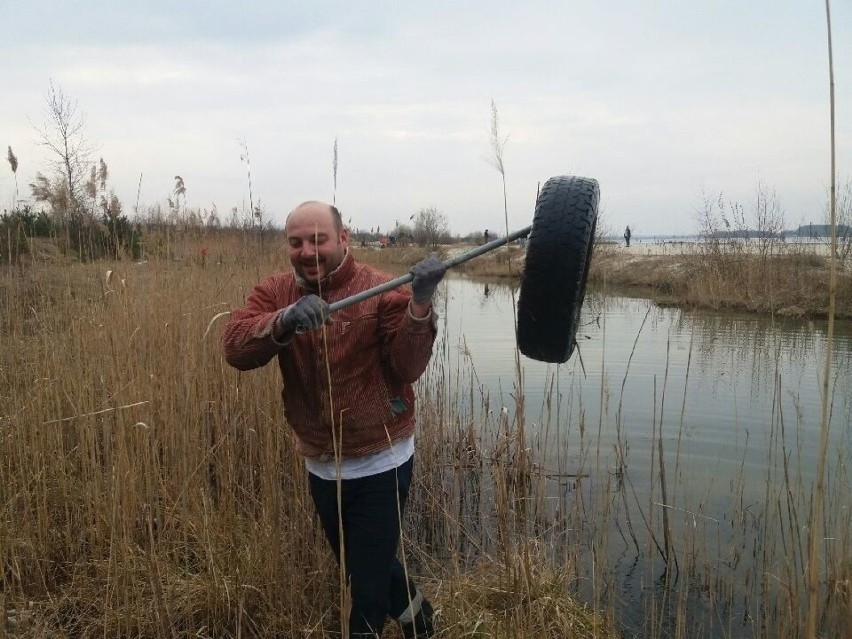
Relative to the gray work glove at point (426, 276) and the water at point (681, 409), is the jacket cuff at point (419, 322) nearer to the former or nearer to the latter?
Answer: the gray work glove at point (426, 276)

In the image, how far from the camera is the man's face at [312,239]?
2006 mm

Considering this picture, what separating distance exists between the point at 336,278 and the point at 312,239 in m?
0.16

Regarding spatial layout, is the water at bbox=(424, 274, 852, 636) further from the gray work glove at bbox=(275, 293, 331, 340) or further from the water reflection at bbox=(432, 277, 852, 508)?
the gray work glove at bbox=(275, 293, 331, 340)

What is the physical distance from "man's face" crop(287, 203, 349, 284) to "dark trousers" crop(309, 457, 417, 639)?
2.32 ft

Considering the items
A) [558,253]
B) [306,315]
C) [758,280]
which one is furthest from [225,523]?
[758,280]

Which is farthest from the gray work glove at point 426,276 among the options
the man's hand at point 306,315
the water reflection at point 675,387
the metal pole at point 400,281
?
the water reflection at point 675,387

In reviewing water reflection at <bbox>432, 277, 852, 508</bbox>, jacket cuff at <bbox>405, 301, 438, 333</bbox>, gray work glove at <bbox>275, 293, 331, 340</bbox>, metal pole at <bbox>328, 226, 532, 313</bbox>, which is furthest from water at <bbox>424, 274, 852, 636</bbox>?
gray work glove at <bbox>275, 293, 331, 340</bbox>

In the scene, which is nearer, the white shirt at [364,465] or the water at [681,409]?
the white shirt at [364,465]

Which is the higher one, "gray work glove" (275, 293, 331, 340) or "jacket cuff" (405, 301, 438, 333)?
"gray work glove" (275, 293, 331, 340)

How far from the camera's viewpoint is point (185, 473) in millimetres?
2703

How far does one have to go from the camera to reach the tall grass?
249 centimetres

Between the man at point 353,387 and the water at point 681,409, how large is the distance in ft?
1.45

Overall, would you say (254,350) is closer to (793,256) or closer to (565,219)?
(565,219)

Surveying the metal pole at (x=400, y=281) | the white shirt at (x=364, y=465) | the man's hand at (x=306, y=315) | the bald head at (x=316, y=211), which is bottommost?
the white shirt at (x=364, y=465)
